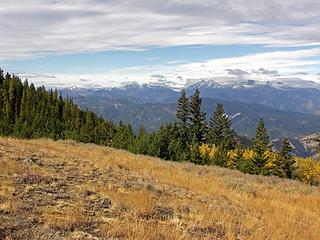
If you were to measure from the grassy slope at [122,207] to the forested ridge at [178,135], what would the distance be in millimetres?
27553

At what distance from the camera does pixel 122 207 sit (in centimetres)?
1131

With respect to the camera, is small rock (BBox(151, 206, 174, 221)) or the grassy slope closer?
the grassy slope

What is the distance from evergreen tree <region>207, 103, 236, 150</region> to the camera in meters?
108

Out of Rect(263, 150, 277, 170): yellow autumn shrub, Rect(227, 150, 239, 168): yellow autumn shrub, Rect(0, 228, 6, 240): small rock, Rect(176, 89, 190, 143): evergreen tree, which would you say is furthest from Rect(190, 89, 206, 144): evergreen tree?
Rect(0, 228, 6, 240): small rock

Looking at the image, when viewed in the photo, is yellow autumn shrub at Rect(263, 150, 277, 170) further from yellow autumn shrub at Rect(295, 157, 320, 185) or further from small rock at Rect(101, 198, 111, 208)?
small rock at Rect(101, 198, 111, 208)

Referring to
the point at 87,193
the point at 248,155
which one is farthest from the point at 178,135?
the point at 87,193

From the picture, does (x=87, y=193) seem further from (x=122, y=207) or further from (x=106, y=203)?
(x=122, y=207)

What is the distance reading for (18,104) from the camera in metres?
160

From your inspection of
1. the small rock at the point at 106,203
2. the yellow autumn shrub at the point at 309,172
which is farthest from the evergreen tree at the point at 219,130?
the small rock at the point at 106,203

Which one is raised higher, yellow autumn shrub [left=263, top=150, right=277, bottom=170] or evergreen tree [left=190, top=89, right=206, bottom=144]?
evergreen tree [left=190, top=89, right=206, bottom=144]

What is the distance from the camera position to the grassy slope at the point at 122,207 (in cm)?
873

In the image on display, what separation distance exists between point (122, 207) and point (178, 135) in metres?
85.4

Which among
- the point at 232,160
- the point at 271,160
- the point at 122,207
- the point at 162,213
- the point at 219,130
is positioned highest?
the point at 122,207

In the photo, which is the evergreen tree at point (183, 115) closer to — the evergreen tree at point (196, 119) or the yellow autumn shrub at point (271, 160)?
the evergreen tree at point (196, 119)
